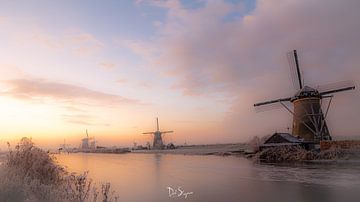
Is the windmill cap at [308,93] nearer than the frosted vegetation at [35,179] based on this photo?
No

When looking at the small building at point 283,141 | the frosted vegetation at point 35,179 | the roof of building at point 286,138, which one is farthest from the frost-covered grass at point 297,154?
the frosted vegetation at point 35,179

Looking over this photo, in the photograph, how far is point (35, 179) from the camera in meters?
14.6

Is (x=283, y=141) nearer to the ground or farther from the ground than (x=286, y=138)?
nearer to the ground

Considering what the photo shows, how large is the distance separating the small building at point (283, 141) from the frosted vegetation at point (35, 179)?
33420 mm

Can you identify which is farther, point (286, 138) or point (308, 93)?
point (286, 138)

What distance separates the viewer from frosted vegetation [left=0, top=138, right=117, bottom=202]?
39.3ft

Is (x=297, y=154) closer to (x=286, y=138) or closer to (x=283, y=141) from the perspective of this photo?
(x=286, y=138)

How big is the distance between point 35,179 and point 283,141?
3903cm

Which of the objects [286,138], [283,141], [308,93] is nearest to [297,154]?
[286,138]

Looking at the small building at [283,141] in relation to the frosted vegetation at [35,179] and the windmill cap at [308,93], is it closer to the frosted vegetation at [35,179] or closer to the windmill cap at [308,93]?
the windmill cap at [308,93]

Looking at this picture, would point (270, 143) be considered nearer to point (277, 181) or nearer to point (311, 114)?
point (311, 114)

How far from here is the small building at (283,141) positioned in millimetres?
46156

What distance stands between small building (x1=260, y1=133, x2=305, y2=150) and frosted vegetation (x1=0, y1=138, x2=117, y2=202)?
3342 cm

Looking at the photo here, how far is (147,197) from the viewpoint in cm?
1922
